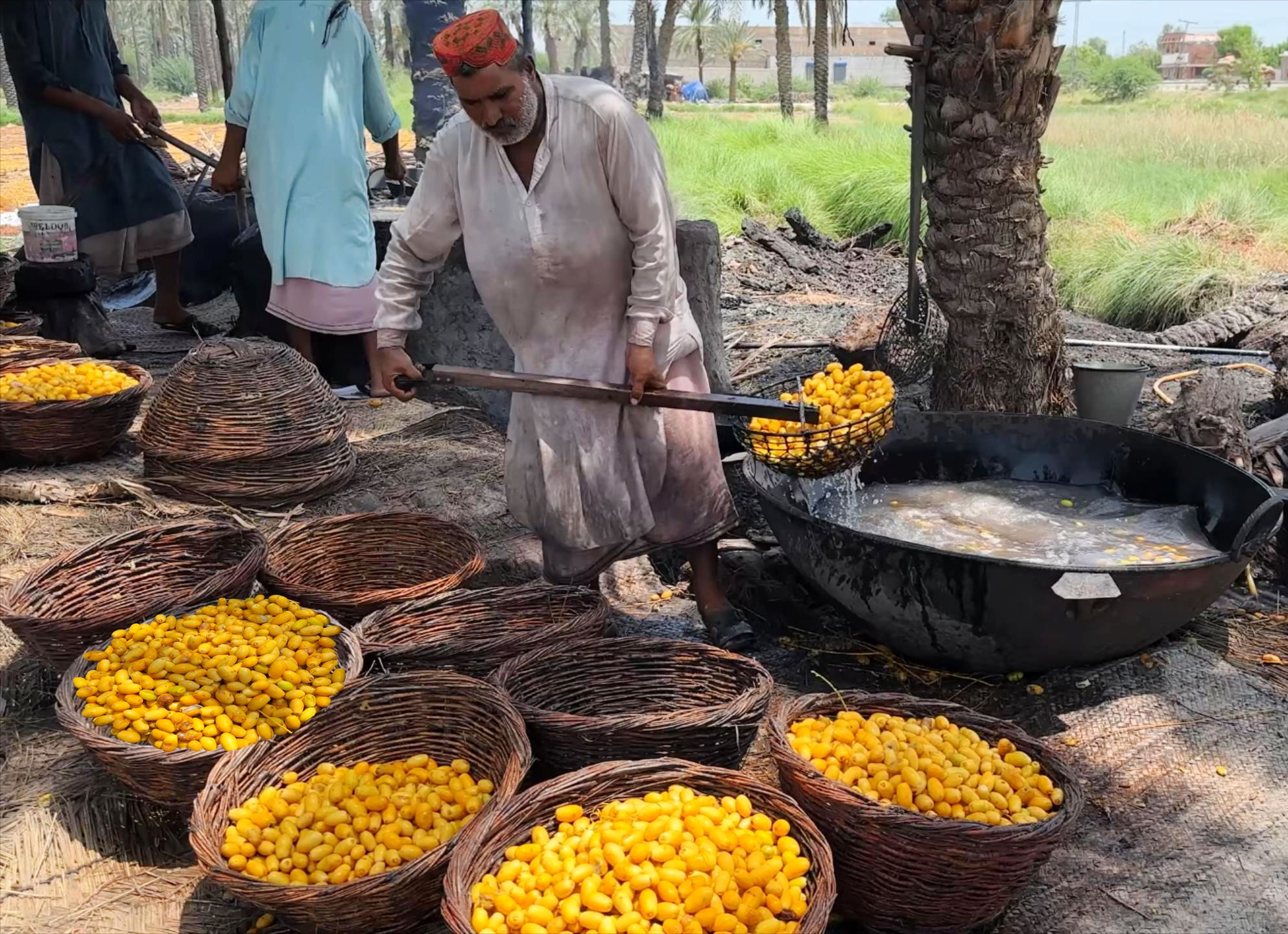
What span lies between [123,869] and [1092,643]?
2623 millimetres

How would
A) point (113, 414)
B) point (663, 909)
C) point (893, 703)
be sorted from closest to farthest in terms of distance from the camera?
point (663, 909) < point (893, 703) < point (113, 414)

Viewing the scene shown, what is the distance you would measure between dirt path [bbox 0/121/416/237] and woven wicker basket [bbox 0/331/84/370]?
22.1ft

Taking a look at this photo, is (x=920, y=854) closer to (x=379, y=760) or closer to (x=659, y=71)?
(x=379, y=760)

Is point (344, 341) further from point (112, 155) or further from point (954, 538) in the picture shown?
point (954, 538)

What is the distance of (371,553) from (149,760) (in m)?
1.49

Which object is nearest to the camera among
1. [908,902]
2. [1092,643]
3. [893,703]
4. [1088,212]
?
[908,902]

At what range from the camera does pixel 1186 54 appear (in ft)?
282

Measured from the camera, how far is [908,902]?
241cm

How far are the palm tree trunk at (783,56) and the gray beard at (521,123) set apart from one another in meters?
25.7

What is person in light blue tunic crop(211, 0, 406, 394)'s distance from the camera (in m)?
5.30

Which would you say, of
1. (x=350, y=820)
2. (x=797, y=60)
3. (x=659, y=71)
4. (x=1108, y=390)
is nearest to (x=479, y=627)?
(x=350, y=820)

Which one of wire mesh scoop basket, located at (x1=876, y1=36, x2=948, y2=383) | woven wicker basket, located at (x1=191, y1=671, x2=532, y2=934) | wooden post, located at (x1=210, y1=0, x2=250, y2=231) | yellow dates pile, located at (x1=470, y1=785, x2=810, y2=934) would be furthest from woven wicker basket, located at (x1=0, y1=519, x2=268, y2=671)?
wooden post, located at (x1=210, y1=0, x2=250, y2=231)

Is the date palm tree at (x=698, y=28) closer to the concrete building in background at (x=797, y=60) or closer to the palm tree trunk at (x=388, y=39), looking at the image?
the concrete building in background at (x=797, y=60)

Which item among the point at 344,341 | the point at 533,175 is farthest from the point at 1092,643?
the point at 344,341
